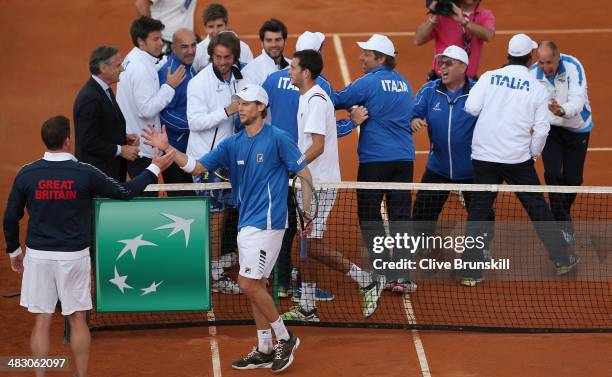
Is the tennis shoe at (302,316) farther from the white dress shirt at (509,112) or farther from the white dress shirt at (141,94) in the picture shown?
the white dress shirt at (509,112)

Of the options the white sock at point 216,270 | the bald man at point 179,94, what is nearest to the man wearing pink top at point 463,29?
the bald man at point 179,94

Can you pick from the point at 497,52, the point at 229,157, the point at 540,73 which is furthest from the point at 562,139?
the point at 497,52

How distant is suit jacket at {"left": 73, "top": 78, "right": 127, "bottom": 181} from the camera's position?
1098 centimetres

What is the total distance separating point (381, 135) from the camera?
1171 centimetres

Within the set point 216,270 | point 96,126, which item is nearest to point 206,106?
point 96,126

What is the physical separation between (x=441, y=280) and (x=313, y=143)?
94.9 inches

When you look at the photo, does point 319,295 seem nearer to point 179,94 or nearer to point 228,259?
point 228,259

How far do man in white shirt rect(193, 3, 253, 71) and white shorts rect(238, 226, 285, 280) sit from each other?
11.1ft

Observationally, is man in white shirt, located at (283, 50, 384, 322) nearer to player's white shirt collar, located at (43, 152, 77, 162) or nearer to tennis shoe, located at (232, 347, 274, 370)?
tennis shoe, located at (232, 347, 274, 370)

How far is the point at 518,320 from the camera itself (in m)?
11.3

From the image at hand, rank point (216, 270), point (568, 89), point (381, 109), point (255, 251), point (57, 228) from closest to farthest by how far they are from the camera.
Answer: point (57, 228), point (255, 251), point (381, 109), point (216, 270), point (568, 89)

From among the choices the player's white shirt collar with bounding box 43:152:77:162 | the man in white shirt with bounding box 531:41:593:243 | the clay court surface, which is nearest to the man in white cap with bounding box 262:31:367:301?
the clay court surface

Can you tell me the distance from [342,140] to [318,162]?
20.3 feet

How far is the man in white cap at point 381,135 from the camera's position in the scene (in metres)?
11.7
